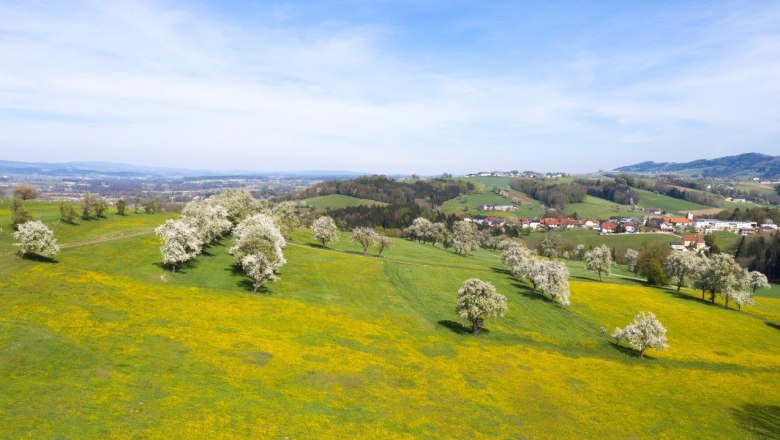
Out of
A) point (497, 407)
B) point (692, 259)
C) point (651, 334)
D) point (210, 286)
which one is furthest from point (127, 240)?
point (692, 259)

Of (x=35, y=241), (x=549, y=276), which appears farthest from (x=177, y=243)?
(x=549, y=276)

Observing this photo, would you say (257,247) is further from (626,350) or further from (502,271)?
(502,271)

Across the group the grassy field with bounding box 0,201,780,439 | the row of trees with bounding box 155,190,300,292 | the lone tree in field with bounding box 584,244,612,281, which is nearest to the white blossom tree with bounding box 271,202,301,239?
the row of trees with bounding box 155,190,300,292

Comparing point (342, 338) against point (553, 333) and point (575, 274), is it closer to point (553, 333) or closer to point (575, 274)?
point (553, 333)

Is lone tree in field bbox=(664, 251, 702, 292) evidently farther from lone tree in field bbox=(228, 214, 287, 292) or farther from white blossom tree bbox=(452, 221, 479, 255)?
lone tree in field bbox=(228, 214, 287, 292)

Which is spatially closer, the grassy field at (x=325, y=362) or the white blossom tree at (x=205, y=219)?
the grassy field at (x=325, y=362)

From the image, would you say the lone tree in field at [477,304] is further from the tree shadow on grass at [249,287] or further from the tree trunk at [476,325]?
the tree shadow on grass at [249,287]

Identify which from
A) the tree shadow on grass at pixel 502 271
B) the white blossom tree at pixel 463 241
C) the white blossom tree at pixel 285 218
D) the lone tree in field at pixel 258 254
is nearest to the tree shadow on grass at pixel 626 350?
the tree shadow on grass at pixel 502 271
